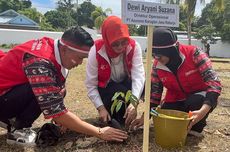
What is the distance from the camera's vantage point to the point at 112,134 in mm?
2682

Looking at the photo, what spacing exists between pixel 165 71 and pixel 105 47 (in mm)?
531

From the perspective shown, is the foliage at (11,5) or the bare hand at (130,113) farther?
the foliage at (11,5)

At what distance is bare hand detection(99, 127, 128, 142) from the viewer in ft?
8.68

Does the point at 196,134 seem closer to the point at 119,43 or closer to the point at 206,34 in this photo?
the point at 119,43

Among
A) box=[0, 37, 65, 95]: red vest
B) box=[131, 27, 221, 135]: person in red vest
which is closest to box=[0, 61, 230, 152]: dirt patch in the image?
box=[131, 27, 221, 135]: person in red vest

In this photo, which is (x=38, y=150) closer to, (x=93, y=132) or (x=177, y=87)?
(x=93, y=132)

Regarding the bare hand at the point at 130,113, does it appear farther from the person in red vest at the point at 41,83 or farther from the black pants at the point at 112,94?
the black pants at the point at 112,94

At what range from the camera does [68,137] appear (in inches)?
121

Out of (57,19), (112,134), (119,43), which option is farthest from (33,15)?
(112,134)

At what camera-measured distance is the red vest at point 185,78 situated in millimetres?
3014

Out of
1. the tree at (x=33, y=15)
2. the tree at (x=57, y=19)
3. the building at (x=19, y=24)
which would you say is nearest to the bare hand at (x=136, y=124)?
the building at (x=19, y=24)

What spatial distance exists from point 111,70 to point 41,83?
91 centimetres

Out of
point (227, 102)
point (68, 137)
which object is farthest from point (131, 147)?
point (227, 102)

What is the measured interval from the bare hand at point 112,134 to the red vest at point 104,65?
2.14 ft
